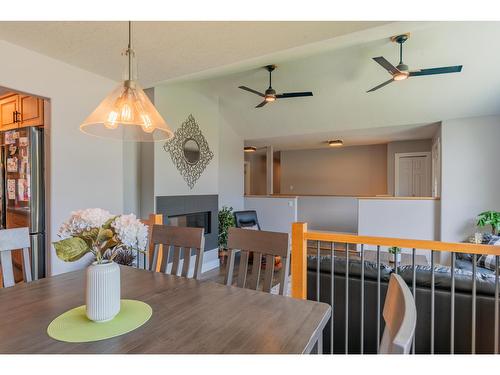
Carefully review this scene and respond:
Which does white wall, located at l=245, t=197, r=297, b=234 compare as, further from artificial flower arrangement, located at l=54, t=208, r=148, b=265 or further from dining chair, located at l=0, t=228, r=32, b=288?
artificial flower arrangement, located at l=54, t=208, r=148, b=265

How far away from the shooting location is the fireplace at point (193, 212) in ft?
13.8

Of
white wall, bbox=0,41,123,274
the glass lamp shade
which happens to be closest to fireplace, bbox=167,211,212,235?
white wall, bbox=0,41,123,274

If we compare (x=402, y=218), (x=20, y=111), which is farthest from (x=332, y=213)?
(x=20, y=111)

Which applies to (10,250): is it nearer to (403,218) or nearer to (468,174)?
(403,218)

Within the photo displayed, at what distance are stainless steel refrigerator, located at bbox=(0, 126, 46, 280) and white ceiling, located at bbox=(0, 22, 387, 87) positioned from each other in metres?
0.86

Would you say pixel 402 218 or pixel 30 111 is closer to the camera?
pixel 30 111

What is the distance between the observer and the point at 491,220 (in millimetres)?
4395

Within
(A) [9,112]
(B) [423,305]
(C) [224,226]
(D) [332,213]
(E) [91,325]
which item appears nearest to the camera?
(E) [91,325]

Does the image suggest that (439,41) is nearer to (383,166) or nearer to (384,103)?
(384,103)

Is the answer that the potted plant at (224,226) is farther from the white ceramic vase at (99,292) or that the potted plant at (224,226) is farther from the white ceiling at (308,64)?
the white ceramic vase at (99,292)

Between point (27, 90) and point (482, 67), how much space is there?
17.6ft

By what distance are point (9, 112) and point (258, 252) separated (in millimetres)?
3400

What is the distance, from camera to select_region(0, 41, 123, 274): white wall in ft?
8.15
